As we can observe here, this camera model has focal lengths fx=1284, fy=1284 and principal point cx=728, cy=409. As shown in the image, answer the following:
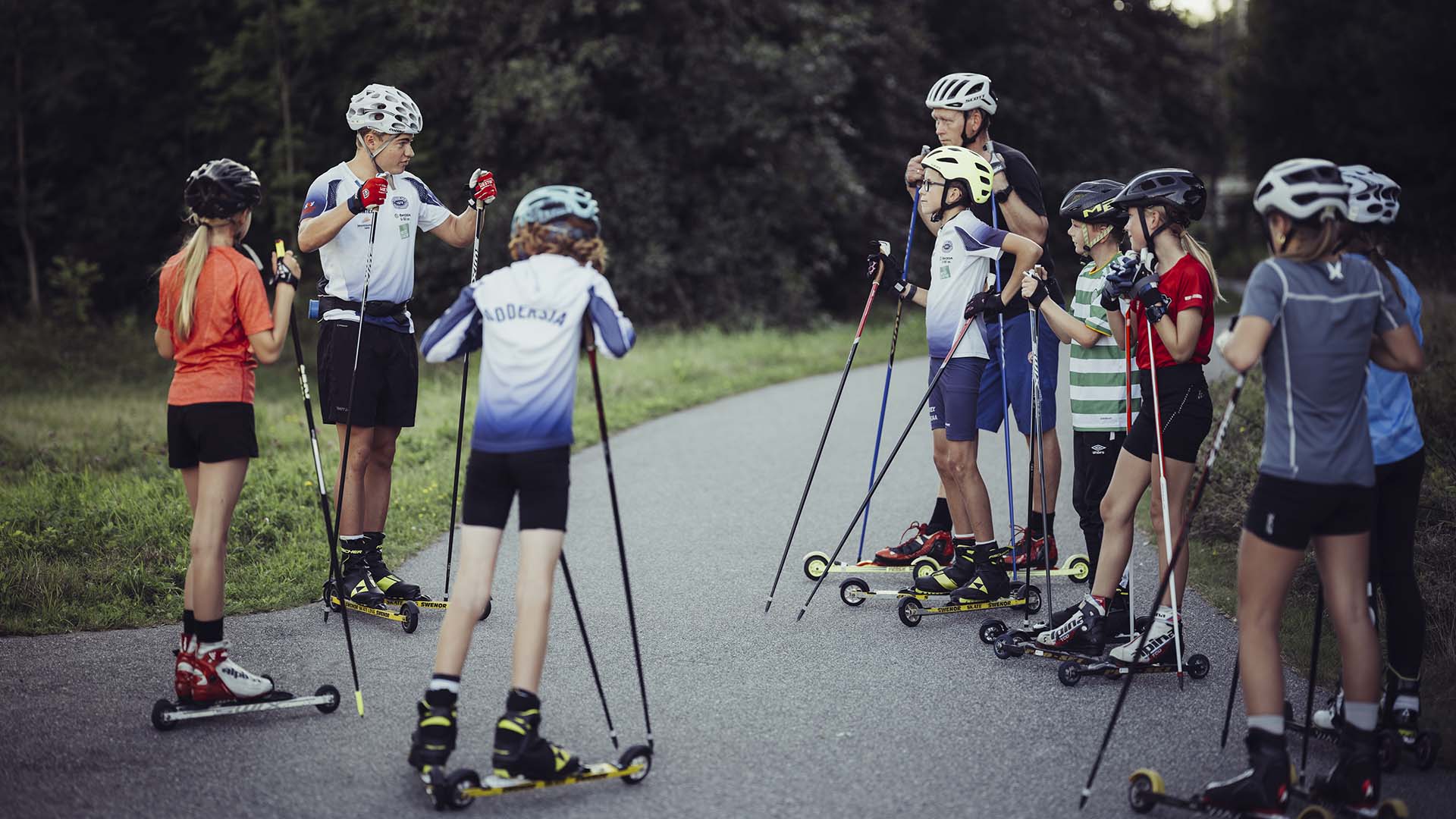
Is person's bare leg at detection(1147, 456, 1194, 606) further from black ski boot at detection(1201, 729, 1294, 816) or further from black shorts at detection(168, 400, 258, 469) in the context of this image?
black shorts at detection(168, 400, 258, 469)

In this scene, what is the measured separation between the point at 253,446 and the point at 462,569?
130 centimetres

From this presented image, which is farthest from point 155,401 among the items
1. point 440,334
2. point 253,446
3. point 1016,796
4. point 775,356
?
point 1016,796

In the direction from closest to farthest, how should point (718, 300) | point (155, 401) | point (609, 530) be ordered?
point (609, 530)
point (155, 401)
point (718, 300)

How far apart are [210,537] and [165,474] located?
203 inches

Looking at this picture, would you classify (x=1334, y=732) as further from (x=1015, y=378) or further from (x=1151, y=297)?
(x=1015, y=378)

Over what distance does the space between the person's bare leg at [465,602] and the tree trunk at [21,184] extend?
27.1 m

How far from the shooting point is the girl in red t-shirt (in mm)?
5277

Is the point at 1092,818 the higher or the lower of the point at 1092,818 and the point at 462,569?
the lower

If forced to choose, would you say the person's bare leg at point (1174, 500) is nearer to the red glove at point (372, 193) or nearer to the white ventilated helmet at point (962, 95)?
the white ventilated helmet at point (962, 95)

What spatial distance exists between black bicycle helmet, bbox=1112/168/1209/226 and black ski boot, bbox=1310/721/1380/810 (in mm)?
2184

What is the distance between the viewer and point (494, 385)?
451 cm

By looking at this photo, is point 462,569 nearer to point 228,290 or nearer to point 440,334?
point 440,334

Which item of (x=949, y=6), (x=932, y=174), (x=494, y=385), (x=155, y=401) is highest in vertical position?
(x=949, y=6)

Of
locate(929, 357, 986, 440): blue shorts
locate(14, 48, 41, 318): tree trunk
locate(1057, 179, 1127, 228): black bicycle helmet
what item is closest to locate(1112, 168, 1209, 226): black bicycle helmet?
locate(1057, 179, 1127, 228): black bicycle helmet
